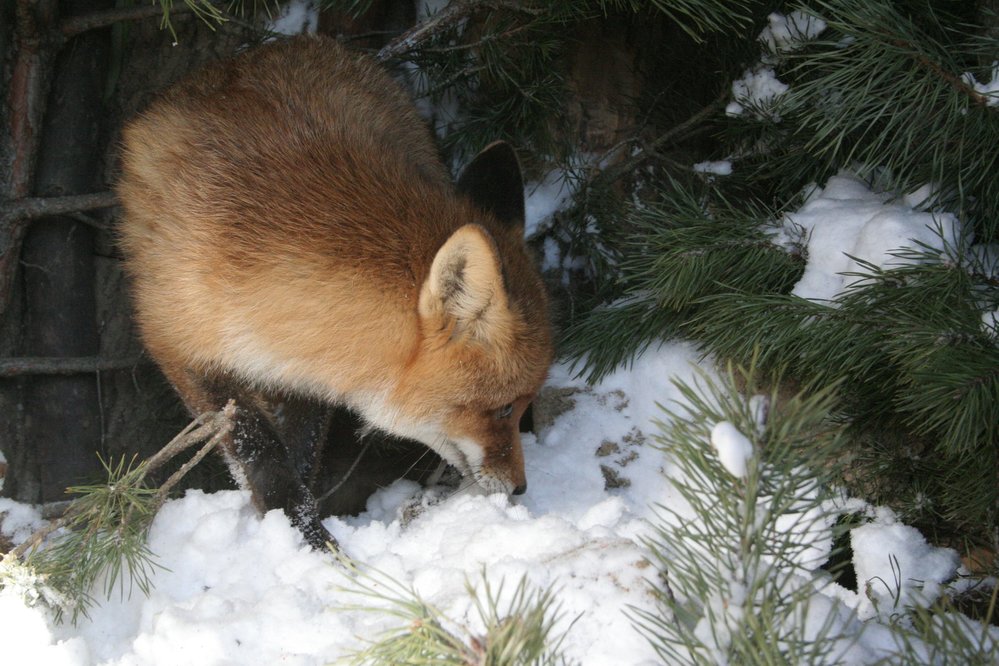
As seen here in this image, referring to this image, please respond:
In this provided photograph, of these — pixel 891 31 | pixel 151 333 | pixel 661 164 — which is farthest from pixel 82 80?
pixel 891 31

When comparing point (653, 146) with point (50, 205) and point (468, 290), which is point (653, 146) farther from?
point (50, 205)

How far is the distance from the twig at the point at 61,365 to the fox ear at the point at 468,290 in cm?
123

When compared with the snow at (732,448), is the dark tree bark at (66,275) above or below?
below

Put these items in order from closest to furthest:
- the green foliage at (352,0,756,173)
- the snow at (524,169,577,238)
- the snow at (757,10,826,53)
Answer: the snow at (757,10,826,53), the green foliage at (352,0,756,173), the snow at (524,169,577,238)

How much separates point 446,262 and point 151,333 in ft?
2.83

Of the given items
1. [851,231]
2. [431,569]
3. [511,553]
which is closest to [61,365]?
[431,569]

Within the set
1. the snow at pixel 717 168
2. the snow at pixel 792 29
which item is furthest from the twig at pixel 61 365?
the snow at pixel 792 29

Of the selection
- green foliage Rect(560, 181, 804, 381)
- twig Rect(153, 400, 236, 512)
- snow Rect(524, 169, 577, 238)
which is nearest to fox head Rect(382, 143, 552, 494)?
green foliage Rect(560, 181, 804, 381)

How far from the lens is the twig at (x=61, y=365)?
87.7 inches

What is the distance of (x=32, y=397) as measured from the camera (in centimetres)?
234

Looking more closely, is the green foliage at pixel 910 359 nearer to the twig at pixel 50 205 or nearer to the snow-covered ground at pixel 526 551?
the snow-covered ground at pixel 526 551

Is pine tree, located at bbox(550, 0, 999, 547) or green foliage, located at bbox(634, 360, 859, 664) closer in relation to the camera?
green foliage, located at bbox(634, 360, 859, 664)

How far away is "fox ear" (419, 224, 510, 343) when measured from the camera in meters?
1.64

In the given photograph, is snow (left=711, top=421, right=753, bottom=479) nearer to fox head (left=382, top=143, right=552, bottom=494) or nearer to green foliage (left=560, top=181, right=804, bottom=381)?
fox head (left=382, top=143, right=552, bottom=494)
